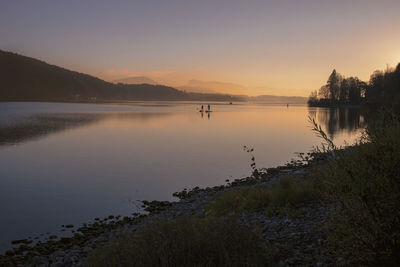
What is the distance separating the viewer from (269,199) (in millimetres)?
9766

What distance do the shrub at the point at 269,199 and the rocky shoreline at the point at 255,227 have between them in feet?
1.27

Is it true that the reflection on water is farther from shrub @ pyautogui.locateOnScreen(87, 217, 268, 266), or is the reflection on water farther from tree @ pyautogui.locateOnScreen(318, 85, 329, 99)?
tree @ pyautogui.locateOnScreen(318, 85, 329, 99)

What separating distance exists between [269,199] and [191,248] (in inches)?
228

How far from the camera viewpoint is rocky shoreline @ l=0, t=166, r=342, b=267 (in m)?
5.48

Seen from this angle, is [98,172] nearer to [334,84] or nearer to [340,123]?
[340,123]

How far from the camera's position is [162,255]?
14.3 feet

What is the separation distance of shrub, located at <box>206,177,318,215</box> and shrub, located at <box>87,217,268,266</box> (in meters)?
4.08

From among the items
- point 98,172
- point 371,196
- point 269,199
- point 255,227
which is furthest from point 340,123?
point 371,196

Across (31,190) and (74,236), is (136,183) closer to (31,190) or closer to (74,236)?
(31,190)

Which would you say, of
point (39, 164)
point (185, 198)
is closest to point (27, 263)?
point (185, 198)

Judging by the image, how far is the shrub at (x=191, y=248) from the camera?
433 cm

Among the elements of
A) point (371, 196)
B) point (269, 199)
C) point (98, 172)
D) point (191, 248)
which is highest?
point (371, 196)

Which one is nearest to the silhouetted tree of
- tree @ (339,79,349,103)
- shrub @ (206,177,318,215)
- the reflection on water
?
tree @ (339,79,349,103)

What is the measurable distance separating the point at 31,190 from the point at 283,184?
13.7 meters
